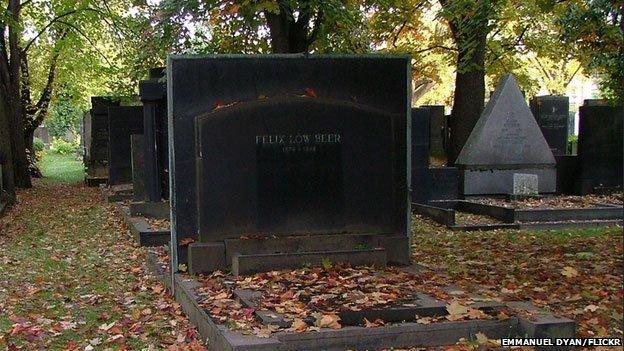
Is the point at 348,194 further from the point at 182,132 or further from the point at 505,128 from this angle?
the point at 505,128

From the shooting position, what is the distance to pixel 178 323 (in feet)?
19.7

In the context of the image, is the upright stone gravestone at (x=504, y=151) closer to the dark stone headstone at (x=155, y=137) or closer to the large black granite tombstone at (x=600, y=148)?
the large black granite tombstone at (x=600, y=148)

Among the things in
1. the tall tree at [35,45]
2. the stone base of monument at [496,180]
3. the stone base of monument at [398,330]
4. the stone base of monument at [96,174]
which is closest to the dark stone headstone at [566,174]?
the stone base of monument at [496,180]

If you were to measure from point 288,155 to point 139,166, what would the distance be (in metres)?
7.04

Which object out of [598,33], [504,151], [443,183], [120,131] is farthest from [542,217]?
[120,131]

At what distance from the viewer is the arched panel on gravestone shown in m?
6.91

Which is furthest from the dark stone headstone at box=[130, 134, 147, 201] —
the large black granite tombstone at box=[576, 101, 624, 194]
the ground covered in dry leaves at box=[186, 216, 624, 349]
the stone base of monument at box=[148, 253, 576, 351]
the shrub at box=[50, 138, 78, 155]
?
the shrub at box=[50, 138, 78, 155]

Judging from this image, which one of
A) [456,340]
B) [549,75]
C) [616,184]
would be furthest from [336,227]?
[549,75]

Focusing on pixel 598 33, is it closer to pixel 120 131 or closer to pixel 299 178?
pixel 299 178

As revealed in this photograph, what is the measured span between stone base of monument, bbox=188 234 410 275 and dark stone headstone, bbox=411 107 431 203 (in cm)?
633

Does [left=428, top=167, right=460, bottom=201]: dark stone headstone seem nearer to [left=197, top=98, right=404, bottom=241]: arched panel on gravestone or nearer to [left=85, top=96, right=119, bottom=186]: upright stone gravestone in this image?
[left=197, top=98, right=404, bottom=241]: arched panel on gravestone

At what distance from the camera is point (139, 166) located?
527 inches

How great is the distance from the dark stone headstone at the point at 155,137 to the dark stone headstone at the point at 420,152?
474 centimetres

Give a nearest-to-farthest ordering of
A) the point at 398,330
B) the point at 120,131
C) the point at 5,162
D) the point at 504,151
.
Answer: the point at 398,330
the point at 504,151
the point at 5,162
the point at 120,131
